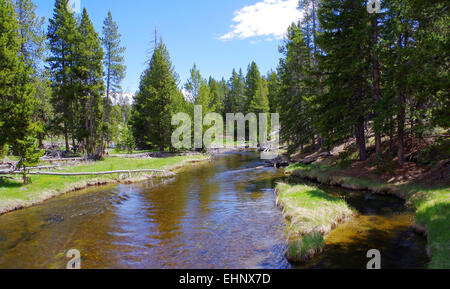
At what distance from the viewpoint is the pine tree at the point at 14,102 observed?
17.7m

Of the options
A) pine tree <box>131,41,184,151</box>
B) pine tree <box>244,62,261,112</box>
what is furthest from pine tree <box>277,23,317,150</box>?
pine tree <box>244,62,261,112</box>

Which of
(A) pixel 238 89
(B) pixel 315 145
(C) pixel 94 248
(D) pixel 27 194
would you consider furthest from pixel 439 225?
(A) pixel 238 89

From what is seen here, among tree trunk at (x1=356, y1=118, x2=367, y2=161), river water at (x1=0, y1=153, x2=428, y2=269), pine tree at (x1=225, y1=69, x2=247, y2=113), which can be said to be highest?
pine tree at (x1=225, y1=69, x2=247, y2=113)

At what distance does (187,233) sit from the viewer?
11875 millimetres

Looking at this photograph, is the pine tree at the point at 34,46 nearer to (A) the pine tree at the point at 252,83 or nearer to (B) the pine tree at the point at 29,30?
(B) the pine tree at the point at 29,30

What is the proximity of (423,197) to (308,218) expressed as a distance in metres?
6.43

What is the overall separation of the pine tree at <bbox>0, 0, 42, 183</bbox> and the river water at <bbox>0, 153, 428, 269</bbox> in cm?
416

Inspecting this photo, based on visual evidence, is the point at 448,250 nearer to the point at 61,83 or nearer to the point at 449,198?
the point at 449,198

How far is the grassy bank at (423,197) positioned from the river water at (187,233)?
54 centimetres

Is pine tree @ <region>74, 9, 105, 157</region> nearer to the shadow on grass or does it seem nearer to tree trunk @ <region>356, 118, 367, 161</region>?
tree trunk @ <region>356, 118, 367, 161</region>

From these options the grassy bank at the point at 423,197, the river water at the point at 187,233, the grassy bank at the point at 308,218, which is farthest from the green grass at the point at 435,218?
the grassy bank at the point at 308,218

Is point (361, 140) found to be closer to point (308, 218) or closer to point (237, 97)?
point (308, 218)

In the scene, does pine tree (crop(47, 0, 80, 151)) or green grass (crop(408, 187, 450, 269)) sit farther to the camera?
pine tree (crop(47, 0, 80, 151))

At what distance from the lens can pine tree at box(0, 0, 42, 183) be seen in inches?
696
